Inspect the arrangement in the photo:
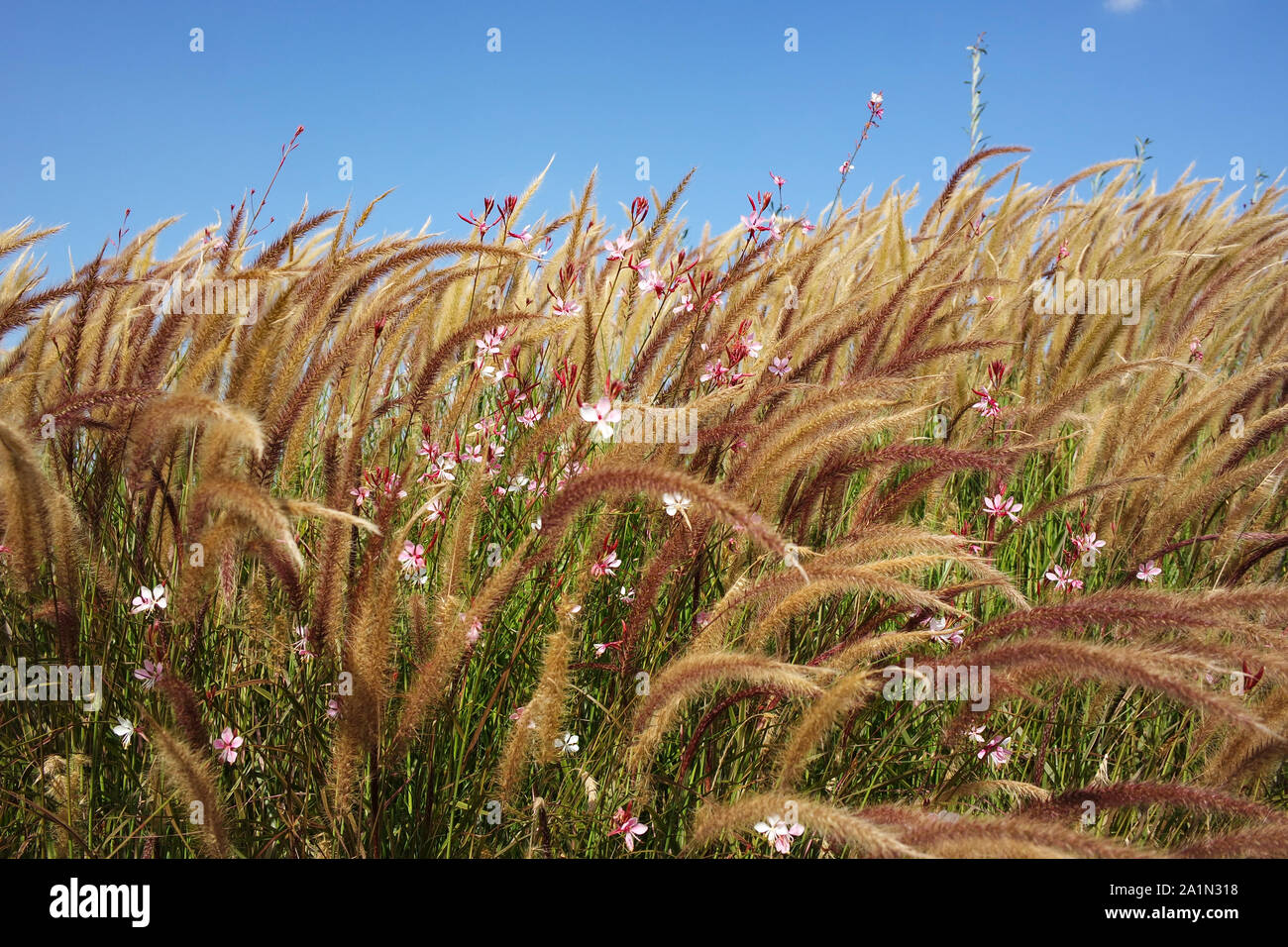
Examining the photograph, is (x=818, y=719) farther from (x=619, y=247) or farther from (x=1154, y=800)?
(x=619, y=247)

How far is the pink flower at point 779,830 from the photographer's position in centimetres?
146

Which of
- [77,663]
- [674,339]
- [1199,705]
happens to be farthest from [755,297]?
[77,663]

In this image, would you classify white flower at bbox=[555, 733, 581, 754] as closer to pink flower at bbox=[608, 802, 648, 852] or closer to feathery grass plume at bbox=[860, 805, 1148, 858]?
pink flower at bbox=[608, 802, 648, 852]

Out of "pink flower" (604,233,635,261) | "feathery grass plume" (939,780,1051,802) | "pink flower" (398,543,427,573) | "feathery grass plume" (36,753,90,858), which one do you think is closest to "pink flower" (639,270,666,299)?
"pink flower" (604,233,635,261)

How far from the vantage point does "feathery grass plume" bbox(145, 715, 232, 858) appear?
4.66ft

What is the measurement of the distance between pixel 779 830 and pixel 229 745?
108cm

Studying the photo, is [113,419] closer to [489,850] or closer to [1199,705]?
[489,850]

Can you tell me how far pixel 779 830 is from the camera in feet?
4.92

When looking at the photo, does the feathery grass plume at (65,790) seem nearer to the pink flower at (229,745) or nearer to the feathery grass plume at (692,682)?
the pink flower at (229,745)

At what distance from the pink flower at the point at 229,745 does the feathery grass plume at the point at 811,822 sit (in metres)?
0.92

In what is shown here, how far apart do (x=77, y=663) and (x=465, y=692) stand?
32.0 inches
